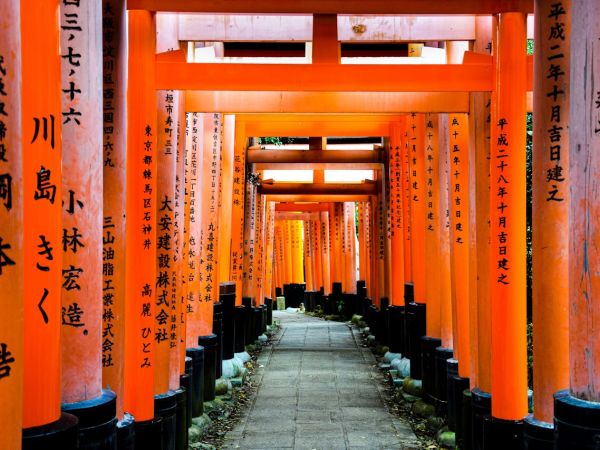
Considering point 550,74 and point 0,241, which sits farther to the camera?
point 550,74

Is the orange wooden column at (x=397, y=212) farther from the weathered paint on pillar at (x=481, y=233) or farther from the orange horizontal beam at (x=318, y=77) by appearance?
the orange horizontal beam at (x=318, y=77)

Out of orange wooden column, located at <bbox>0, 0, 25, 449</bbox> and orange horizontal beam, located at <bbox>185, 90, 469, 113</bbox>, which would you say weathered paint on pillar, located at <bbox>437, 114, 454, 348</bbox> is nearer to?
orange horizontal beam, located at <bbox>185, 90, 469, 113</bbox>

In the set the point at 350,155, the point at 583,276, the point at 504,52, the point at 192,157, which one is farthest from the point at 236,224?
the point at 583,276

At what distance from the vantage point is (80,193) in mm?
3865

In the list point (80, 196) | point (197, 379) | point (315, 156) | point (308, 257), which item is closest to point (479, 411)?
point (197, 379)

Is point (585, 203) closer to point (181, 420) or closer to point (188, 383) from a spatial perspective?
point (181, 420)

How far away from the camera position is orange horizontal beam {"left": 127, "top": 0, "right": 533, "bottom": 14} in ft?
18.2

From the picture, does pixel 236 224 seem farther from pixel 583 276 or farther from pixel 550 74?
pixel 583 276

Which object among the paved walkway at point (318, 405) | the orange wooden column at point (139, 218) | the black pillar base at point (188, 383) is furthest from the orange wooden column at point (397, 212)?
the orange wooden column at point (139, 218)

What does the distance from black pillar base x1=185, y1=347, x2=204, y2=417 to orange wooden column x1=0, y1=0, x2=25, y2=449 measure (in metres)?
5.70

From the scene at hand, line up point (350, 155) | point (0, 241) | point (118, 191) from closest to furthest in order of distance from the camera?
point (0, 241) < point (118, 191) < point (350, 155)

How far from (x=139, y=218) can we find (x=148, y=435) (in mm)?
1607

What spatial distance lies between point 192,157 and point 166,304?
284cm

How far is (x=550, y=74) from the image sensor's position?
4.46 m
